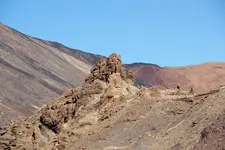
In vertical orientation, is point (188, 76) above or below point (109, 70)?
above

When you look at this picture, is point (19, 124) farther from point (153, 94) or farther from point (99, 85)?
point (153, 94)

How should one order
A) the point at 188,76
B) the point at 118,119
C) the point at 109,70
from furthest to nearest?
the point at 188,76, the point at 109,70, the point at 118,119

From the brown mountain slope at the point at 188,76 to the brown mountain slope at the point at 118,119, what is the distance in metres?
63.8

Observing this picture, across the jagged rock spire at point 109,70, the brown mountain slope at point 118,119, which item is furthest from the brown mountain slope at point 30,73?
the brown mountain slope at point 118,119

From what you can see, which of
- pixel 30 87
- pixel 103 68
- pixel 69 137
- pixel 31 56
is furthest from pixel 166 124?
pixel 31 56

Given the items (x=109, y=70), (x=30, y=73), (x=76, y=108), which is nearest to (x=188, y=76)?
(x=30, y=73)

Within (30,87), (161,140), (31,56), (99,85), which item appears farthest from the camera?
(31,56)

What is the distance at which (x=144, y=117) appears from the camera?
1584 cm

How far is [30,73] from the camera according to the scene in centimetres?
7700

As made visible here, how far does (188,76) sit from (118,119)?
77882mm

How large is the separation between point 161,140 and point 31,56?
2911 inches

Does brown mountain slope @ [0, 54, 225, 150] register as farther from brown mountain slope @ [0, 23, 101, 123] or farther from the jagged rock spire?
brown mountain slope @ [0, 23, 101, 123]

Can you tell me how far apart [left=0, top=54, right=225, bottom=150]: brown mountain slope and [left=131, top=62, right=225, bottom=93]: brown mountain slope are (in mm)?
63791

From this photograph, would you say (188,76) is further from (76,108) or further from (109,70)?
(76,108)
